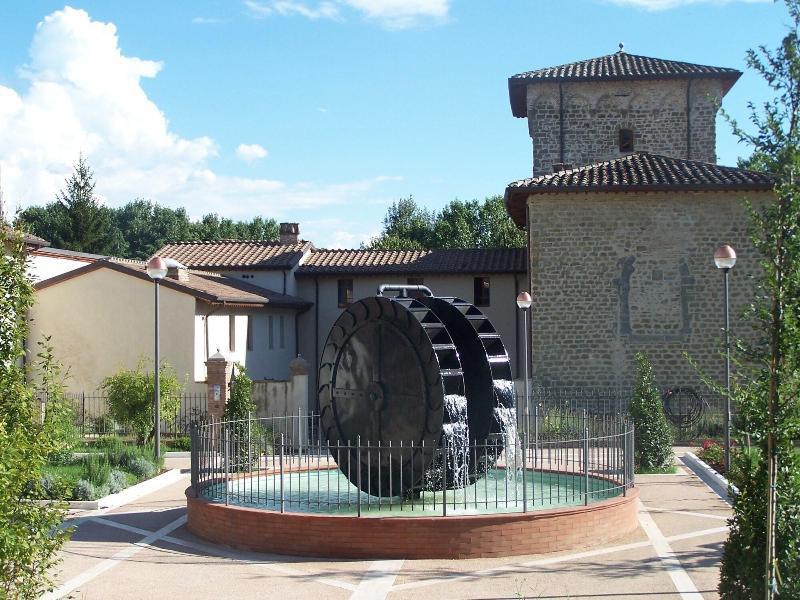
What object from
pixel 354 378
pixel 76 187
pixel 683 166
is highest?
pixel 76 187

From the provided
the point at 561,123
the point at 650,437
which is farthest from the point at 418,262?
the point at 650,437

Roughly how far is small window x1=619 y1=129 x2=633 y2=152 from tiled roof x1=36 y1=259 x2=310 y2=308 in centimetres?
1207

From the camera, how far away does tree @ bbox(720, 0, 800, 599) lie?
6254 mm

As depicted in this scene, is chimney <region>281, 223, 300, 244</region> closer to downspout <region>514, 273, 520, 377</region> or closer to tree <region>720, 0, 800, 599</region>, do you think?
downspout <region>514, 273, 520, 377</region>

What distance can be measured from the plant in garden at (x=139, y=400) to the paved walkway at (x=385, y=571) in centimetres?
874

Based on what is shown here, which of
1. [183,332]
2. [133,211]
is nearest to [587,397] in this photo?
[183,332]

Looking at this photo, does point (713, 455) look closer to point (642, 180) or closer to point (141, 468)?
point (642, 180)

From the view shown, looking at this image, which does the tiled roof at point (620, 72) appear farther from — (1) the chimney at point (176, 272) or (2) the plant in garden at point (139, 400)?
(2) the plant in garden at point (139, 400)

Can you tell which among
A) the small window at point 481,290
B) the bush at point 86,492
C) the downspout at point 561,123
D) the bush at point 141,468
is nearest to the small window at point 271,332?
the small window at point 481,290

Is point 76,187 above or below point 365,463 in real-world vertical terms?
above

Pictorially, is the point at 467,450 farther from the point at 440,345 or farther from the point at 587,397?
the point at 587,397

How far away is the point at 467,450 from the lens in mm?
11500

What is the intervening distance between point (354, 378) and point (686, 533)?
15.0 ft

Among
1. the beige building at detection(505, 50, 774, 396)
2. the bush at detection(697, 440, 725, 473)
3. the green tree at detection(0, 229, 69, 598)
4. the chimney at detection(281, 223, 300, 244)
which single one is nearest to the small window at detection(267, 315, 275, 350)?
the chimney at detection(281, 223, 300, 244)
